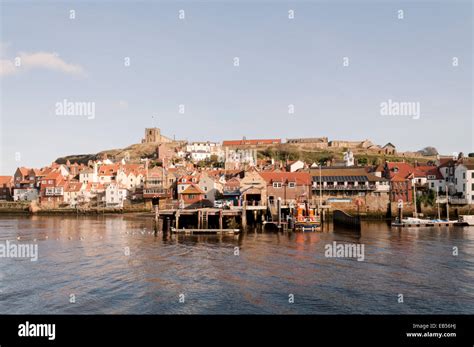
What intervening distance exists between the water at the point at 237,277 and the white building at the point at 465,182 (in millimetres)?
30032

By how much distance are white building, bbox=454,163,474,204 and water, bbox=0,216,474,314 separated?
98.5 ft

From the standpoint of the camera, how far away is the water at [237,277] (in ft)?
71.3

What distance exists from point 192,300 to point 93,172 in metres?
86.8

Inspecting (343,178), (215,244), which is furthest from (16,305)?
(343,178)

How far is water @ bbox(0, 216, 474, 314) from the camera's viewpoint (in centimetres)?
2172

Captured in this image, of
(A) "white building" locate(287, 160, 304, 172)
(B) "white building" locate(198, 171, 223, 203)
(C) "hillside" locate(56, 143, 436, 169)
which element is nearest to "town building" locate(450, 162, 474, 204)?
(A) "white building" locate(287, 160, 304, 172)

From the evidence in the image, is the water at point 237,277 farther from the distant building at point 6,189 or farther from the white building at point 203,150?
the white building at point 203,150

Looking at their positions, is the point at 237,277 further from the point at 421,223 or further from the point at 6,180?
the point at 6,180

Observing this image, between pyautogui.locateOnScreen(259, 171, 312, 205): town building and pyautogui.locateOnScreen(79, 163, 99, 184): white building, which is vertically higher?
pyautogui.locateOnScreen(79, 163, 99, 184): white building

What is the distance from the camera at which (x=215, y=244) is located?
41.7 metres

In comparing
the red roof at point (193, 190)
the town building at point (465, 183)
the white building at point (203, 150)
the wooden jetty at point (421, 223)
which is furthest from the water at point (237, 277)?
the white building at point (203, 150)

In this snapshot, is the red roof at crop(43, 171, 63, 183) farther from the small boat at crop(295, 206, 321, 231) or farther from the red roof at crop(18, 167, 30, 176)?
the small boat at crop(295, 206, 321, 231)

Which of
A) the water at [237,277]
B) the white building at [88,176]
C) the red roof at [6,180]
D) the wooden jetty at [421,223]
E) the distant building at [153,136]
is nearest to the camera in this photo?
the water at [237,277]

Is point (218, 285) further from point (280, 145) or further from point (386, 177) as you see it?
point (280, 145)
